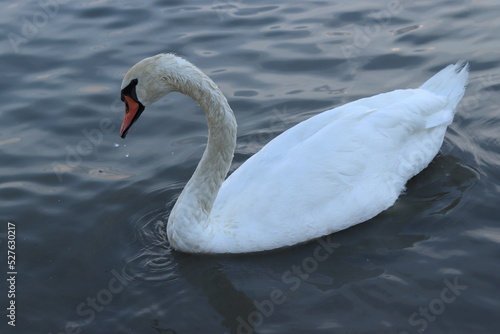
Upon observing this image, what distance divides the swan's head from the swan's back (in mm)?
1169

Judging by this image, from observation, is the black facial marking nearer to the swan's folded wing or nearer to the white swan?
the white swan

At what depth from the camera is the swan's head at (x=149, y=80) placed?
21.6 feet

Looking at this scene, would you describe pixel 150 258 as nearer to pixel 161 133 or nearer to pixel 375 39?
pixel 161 133

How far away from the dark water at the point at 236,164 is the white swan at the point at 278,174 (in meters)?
0.23

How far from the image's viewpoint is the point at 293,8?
12266 millimetres

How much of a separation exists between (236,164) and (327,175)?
5.66 feet

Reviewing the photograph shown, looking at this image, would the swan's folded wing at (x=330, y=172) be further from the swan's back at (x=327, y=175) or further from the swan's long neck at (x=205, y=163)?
the swan's long neck at (x=205, y=163)

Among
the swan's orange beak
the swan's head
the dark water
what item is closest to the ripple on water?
the dark water

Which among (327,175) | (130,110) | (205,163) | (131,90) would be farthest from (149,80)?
(327,175)

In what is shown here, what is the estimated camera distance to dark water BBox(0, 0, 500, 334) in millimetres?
6414

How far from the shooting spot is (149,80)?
21.7 feet

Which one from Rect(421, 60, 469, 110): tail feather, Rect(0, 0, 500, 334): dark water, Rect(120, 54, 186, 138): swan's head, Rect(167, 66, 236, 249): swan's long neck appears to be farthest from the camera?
Rect(421, 60, 469, 110): tail feather

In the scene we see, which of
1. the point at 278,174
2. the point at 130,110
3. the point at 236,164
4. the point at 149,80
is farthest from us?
the point at 236,164

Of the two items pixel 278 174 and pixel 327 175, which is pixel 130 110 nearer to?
pixel 278 174
